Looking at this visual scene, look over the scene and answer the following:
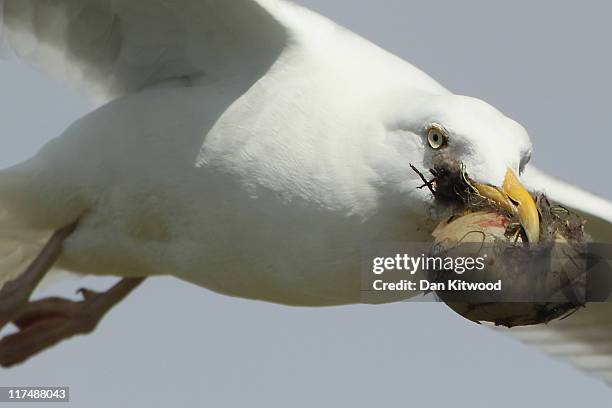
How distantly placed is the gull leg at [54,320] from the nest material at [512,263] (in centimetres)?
323

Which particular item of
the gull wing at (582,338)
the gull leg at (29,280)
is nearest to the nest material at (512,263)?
Answer: the gull leg at (29,280)

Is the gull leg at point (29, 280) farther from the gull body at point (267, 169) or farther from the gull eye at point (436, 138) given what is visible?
the gull eye at point (436, 138)

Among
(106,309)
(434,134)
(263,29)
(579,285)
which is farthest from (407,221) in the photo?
(106,309)

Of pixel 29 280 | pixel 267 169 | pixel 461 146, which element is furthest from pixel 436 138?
pixel 29 280

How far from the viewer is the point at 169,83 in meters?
7.76

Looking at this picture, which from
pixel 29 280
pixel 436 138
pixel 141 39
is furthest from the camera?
pixel 29 280

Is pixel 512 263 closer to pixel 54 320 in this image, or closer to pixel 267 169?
pixel 267 169

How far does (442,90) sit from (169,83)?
1297 millimetres

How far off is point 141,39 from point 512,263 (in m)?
2.63

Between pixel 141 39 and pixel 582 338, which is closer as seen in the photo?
pixel 141 39

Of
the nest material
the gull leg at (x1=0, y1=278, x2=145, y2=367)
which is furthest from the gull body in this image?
the gull leg at (x1=0, y1=278, x2=145, y2=367)

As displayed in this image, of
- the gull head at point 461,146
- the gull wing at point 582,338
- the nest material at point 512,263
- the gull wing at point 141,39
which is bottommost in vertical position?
the nest material at point 512,263

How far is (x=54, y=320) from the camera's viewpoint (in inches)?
351

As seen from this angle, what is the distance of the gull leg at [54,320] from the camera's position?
8.76m
